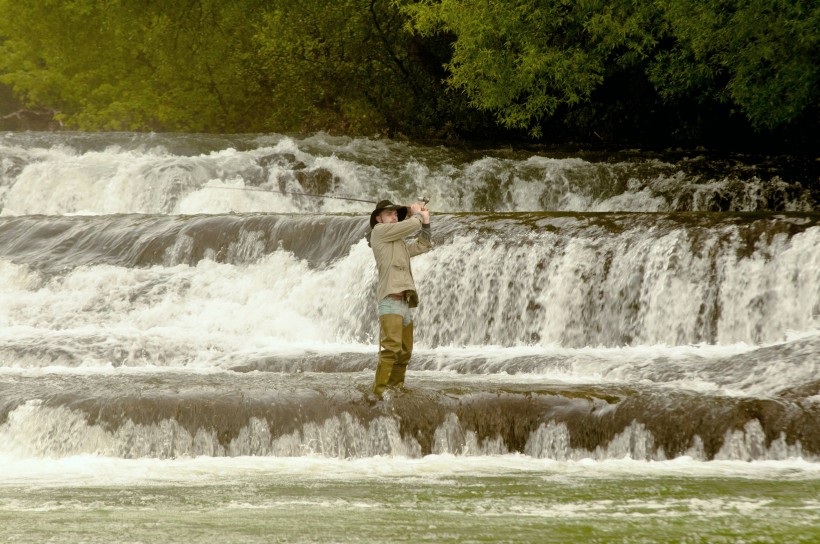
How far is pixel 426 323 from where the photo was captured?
53.1 feet

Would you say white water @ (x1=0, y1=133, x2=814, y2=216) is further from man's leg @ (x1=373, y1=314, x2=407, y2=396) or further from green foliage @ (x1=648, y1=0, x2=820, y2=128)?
man's leg @ (x1=373, y1=314, x2=407, y2=396)

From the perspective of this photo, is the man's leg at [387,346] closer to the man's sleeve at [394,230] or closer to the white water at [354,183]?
the man's sleeve at [394,230]

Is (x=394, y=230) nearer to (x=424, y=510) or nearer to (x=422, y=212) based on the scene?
(x=422, y=212)

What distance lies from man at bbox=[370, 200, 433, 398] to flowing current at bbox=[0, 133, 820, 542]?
1.32ft

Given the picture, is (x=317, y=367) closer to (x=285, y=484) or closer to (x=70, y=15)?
(x=285, y=484)

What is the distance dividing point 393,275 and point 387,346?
25.1 inches

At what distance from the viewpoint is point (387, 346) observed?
10.6 m

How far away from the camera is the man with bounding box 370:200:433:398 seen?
1035 cm

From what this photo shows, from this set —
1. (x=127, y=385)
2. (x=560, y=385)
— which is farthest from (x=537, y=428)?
(x=127, y=385)

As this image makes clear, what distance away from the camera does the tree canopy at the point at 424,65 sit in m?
22.1

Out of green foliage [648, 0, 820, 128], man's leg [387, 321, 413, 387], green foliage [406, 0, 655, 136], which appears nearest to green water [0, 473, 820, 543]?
man's leg [387, 321, 413, 387]

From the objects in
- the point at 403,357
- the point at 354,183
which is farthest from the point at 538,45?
the point at 403,357

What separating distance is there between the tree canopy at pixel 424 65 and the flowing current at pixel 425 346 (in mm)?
1712

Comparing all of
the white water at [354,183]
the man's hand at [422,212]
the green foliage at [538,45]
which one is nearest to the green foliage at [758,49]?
the green foliage at [538,45]
